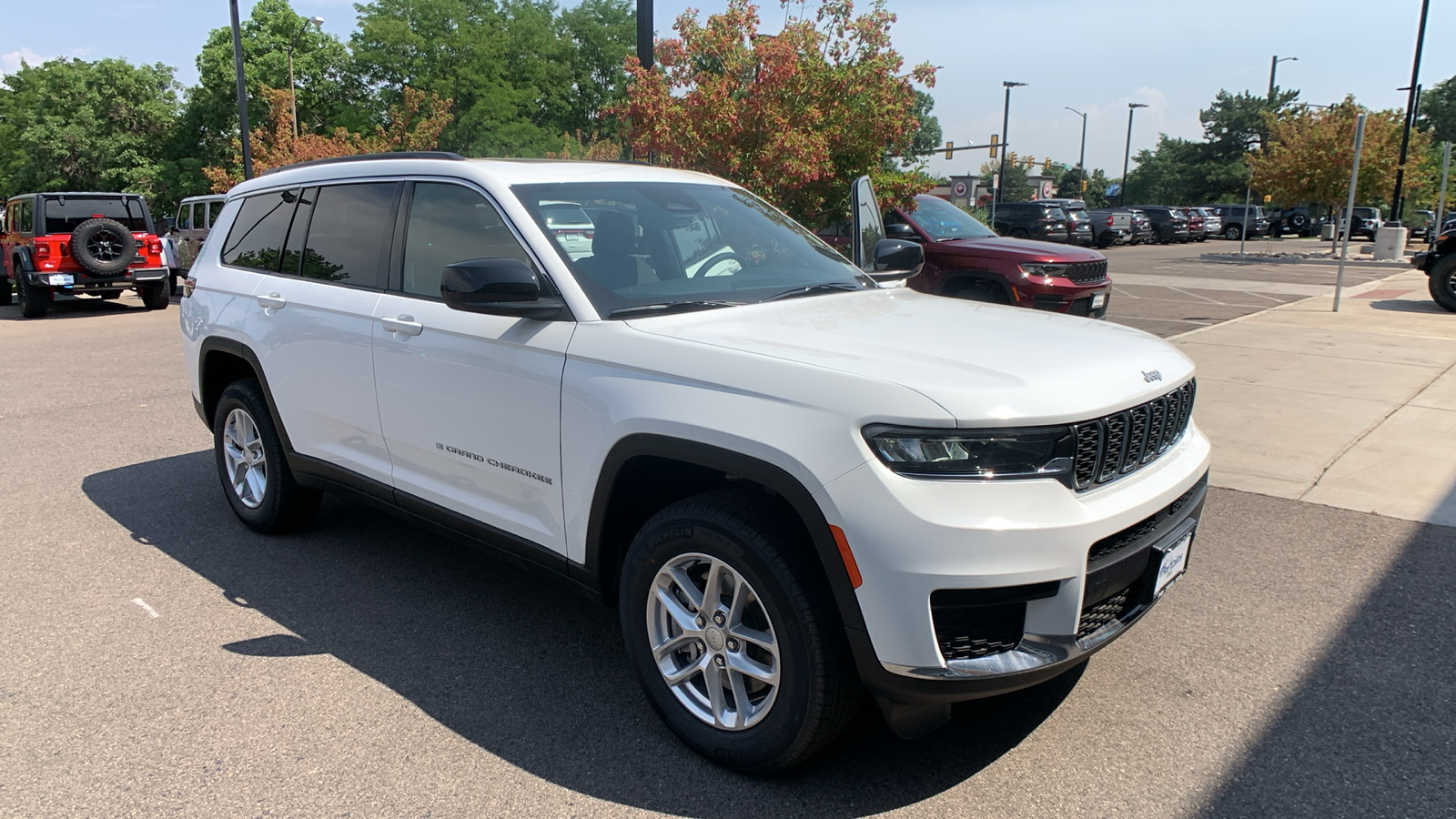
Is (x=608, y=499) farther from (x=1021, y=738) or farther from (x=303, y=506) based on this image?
(x=303, y=506)

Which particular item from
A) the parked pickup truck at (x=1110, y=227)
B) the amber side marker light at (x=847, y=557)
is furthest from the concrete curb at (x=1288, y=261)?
the amber side marker light at (x=847, y=557)

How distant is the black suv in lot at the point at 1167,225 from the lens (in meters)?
41.2

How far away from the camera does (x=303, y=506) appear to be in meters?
4.89

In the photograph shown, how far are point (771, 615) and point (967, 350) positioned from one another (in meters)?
0.94

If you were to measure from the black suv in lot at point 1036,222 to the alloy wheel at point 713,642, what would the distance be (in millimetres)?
27804

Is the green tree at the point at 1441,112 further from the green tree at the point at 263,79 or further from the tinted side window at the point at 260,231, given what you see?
the tinted side window at the point at 260,231

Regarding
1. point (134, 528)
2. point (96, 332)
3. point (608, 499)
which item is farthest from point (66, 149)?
point (608, 499)

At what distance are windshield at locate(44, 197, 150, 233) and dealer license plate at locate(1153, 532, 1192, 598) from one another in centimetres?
1789

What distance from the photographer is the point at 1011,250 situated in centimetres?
1008

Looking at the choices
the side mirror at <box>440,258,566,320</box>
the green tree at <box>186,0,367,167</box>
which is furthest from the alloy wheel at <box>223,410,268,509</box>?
the green tree at <box>186,0,367,167</box>

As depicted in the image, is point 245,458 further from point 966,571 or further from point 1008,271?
point 1008,271

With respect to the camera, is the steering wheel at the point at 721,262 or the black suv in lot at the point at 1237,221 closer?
the steering wheel at the point at 721,262

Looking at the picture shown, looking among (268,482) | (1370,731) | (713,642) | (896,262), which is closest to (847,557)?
(713,642)

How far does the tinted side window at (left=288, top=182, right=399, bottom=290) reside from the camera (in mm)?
3967
